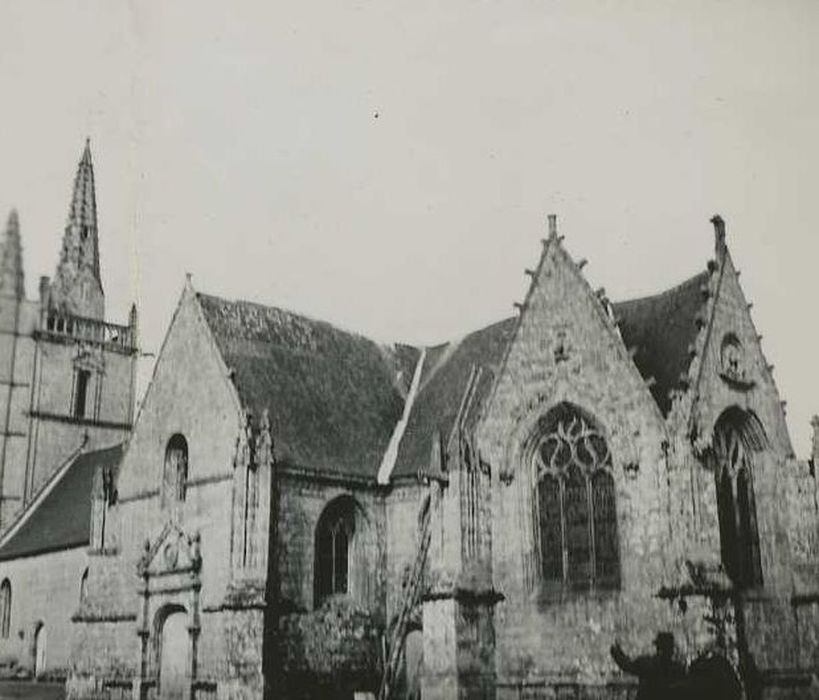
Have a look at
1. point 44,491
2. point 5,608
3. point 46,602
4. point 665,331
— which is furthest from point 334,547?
point 44,491

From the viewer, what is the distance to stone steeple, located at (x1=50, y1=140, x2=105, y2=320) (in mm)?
57406

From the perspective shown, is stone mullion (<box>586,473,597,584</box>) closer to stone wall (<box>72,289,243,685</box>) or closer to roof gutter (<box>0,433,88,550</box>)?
stone wall (<box>72,289,243,685</box>)

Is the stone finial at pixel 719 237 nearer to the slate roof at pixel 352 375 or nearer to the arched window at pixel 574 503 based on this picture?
the slate roof at pixel 352 375

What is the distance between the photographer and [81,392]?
5628 centimetres

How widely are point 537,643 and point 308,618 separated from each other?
22.1 feet

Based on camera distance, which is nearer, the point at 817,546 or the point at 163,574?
the point at 817,546

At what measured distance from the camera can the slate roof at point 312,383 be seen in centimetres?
3006

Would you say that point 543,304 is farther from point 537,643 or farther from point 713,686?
point 713,686

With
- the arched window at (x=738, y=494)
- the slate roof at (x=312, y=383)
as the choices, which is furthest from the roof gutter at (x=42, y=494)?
the arched window at (x=738, y=494)

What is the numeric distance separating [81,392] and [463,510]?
36.2 meters

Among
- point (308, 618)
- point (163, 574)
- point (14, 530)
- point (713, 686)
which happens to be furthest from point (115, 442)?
point (713, 686)

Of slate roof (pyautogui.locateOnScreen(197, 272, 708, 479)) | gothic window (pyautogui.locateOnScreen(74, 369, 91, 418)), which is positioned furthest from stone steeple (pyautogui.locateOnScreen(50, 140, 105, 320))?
slate roof (pyautogui.locateOnScreen(197, 272, 708, 479))

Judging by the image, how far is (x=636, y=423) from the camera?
23797 millimetres

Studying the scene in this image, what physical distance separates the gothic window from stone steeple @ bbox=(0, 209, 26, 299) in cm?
684
